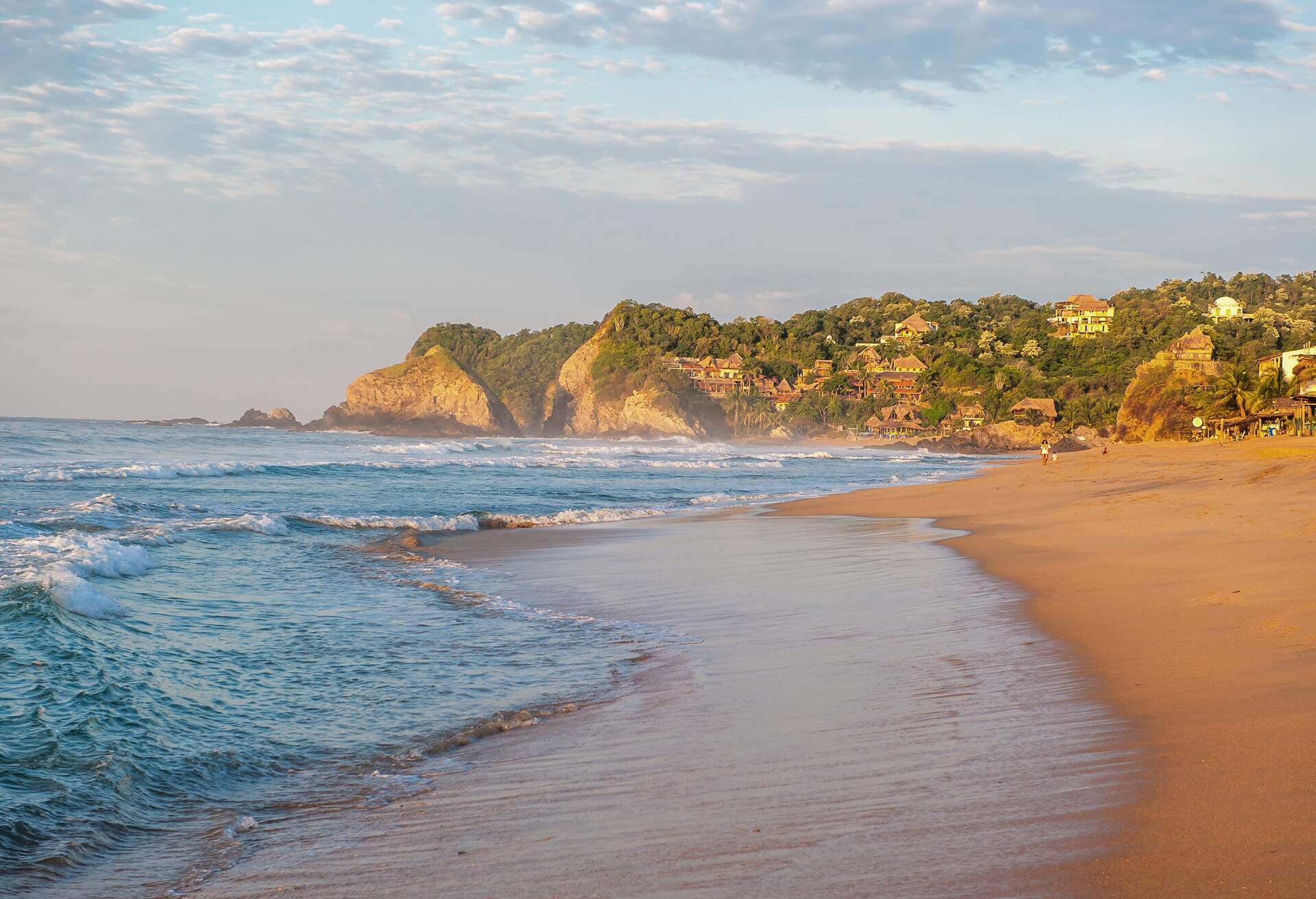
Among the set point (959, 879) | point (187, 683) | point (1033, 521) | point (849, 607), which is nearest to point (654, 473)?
point (1033, 521)

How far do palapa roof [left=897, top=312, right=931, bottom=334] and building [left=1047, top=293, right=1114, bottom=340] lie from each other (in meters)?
18.3

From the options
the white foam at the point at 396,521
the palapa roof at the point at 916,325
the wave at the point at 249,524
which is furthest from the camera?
the palapa roof at the point at 916,325

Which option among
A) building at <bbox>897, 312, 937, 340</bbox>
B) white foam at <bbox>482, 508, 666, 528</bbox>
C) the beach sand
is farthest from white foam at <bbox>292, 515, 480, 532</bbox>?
building at <bbox>897, 312, 937, 340</bbox>

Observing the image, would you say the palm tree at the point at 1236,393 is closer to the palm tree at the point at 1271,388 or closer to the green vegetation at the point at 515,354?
the palm tree at the point at 1271,388

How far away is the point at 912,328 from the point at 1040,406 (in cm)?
5010

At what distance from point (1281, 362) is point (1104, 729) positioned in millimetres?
68461

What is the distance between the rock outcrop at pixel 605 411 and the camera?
125m

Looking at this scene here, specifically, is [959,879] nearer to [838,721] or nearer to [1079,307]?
[838,721]

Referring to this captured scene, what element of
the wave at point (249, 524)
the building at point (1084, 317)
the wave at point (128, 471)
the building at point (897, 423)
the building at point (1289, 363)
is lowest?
the wave at point (249, 524)

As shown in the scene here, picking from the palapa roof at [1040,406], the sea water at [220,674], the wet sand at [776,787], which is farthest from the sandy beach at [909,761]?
the palapa roof at [1040,406]

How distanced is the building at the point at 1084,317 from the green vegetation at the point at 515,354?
7512cm

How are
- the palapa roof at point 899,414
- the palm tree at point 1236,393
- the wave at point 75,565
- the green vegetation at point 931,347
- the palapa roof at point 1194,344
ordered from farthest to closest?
the palapa roof at point 899,414 < the green vegetation at point 931,347 < the palapa roof at point 1194,344 < the palm tree at point 1236,393 < the wave at point 75,565

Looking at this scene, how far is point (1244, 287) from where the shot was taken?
155875 mm

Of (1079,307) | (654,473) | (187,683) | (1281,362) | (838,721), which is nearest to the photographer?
(838,721)
